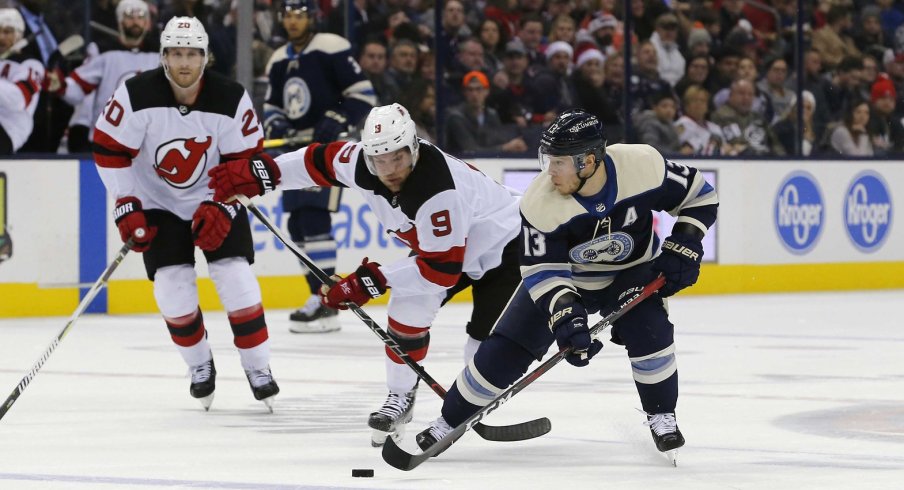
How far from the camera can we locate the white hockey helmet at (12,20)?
28.5 feet

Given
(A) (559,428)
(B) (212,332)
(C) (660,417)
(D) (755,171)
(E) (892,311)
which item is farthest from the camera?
(D) (755,171)

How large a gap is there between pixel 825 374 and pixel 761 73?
531 centimetres

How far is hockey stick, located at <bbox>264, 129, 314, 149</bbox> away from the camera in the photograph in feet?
27.8

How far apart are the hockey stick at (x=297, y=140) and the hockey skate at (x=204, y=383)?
3063 millimetres

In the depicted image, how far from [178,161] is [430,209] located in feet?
4.11

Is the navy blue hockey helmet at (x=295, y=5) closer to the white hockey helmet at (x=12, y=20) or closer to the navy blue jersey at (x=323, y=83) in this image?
the navy blue jersey at (x=323, y=83)

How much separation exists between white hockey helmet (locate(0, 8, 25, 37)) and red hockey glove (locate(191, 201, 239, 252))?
12.8ft

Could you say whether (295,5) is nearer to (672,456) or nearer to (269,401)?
(269,401)

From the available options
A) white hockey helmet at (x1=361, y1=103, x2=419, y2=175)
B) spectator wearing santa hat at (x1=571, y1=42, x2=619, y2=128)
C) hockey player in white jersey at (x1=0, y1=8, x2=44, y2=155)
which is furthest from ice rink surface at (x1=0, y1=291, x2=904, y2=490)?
spectator wearing santa hat at (x1=571, y1=42, x2=619, y2=128)

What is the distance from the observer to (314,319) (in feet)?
27.2

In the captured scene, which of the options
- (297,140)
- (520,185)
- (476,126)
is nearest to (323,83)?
(297,140)

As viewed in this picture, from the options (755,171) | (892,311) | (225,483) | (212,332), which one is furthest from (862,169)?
(225,483)

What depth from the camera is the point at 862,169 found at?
11.5 metres

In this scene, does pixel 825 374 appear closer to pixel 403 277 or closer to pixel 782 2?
pixel 403 277
